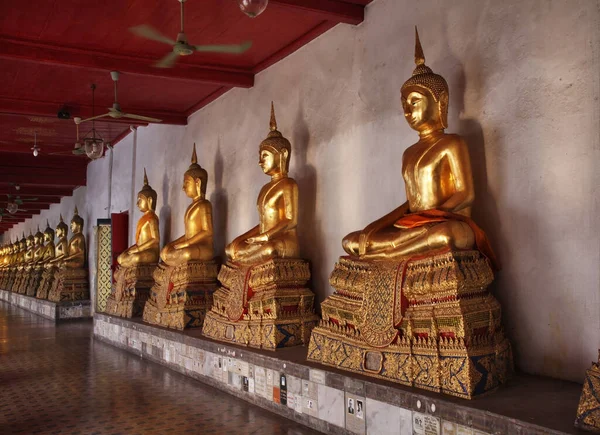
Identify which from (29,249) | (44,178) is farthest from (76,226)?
(29,249)

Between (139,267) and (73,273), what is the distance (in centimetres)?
422

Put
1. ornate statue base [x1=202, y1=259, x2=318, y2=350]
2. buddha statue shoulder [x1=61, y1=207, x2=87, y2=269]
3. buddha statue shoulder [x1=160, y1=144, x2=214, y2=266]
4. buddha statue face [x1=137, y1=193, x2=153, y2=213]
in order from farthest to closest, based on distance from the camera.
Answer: buddha statue shoulder [x1=61, y1=207, x2=87, y2=269]
buddha statue face [x1=137, y1=193, x2=153, y2=213]
buddha statue shoulder [x1=160, y1=144, x2=214, y2=266]
ornate statue base [x1=202, y1=259, x2=318, y2=350]

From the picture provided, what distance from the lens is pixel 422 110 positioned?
128 inches

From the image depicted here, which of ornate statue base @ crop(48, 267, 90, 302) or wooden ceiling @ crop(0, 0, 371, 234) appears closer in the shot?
wooden ceiling @ crop(0, 0, 371, 234)

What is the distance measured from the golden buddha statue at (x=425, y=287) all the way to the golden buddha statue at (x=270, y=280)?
2.25 ft

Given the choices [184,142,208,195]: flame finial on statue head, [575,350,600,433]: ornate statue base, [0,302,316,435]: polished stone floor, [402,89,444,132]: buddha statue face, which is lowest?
[0,302,316,435]: polished stone floor

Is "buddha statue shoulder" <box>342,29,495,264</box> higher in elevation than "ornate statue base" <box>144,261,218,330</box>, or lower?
higher

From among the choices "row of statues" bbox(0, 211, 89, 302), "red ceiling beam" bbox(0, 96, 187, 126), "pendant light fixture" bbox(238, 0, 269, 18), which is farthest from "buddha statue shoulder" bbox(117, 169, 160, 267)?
"pendant light fixture" bbox(238, 0, 269, 18)

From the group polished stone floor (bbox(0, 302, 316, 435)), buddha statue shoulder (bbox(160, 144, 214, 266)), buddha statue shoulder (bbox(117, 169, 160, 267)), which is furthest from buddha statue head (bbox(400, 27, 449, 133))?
buddha statue shoulder (bbox(117, 169, 160, 267))

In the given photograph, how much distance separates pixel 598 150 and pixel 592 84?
31cm

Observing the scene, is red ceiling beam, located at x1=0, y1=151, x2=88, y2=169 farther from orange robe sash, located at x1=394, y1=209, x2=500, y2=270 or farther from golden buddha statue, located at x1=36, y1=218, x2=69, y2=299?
orange robe sash, located at x1=394, y1=209, x2=500, y2=270

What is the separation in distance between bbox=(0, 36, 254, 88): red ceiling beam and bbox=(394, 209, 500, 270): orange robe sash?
2980mm

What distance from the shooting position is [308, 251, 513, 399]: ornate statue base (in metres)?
2.65

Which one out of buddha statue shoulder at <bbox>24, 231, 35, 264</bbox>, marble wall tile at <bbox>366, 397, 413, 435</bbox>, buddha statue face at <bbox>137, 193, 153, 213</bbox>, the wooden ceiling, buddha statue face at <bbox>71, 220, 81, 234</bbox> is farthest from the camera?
→ buddha statue shoulder at <bbox>24, 231, 35, 264</bbox>
